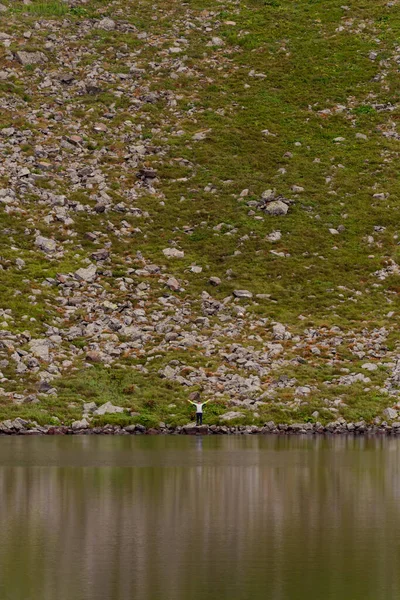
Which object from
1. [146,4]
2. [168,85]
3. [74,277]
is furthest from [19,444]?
[146,4]

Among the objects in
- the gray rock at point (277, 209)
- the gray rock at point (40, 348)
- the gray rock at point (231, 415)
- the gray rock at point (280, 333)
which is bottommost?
the gray rock at point (231, 415)

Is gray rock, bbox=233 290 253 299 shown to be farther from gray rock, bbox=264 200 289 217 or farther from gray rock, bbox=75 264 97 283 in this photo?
gray rock, bbox=264 200 289 217

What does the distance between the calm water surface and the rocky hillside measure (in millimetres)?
12643

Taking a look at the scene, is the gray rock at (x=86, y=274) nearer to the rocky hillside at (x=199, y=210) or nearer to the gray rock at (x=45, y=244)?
the rocky hillside at (x=199, y=210)

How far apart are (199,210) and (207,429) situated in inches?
1151

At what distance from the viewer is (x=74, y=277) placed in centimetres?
6906

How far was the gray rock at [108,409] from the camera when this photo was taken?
5544cm

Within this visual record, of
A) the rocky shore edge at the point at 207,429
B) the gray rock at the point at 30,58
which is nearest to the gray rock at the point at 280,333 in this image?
the rocky shore edge at the point at 207,429

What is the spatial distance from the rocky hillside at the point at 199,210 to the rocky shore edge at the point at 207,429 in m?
0.49

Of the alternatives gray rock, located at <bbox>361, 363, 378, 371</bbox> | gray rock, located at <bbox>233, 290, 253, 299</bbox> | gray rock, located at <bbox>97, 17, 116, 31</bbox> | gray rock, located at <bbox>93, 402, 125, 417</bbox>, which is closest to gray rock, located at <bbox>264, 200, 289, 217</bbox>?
gray rock, located at <bbox>233, 290, 253, 299</bbox>

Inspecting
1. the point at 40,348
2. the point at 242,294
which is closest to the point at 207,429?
the point at 40,348

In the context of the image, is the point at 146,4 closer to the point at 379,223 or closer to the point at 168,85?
the point at 168,85

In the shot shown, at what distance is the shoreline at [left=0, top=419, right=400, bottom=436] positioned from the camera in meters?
52.9

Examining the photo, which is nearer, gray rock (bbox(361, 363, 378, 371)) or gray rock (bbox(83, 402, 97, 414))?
gray rock (bbox(83, 402, 97, 414))
